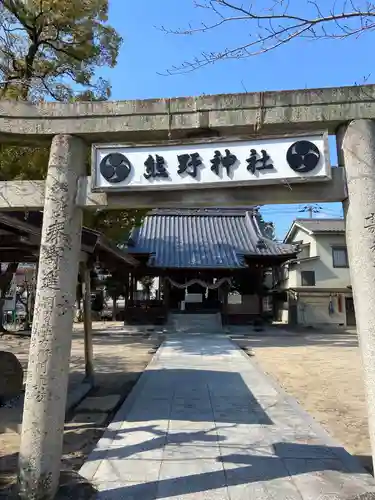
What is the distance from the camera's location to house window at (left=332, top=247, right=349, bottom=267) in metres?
29.0

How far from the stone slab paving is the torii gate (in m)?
0.83

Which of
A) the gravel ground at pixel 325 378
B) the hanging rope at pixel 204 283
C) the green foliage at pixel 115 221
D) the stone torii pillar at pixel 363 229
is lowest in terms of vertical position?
the gravel ground at pixel 325 378

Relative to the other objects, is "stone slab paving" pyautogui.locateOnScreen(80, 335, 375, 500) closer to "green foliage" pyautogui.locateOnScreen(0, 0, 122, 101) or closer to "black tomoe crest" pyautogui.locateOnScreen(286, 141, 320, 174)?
Result: "black tomoe crest" pyautogui.locateOnScreen(286, 141, 320, 174)

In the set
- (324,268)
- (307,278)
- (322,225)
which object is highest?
(322,225)

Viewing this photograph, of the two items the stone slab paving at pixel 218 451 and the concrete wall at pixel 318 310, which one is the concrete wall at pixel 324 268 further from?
the stone slab paving at pixel 218 451

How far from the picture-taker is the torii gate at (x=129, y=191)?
371 cm

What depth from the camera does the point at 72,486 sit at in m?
3.89

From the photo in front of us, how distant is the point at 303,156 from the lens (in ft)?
12.8

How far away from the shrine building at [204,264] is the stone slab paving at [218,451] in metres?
15.9

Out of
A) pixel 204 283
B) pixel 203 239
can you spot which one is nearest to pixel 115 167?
pixel 204 283

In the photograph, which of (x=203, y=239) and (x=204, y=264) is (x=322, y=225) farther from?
(x=204, y=264)

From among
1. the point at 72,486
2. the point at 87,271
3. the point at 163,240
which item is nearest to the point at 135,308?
the point at 163,240

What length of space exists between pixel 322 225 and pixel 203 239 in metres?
11.0

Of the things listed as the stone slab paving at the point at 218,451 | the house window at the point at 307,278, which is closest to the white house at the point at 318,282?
the house window at the point at 307,278
